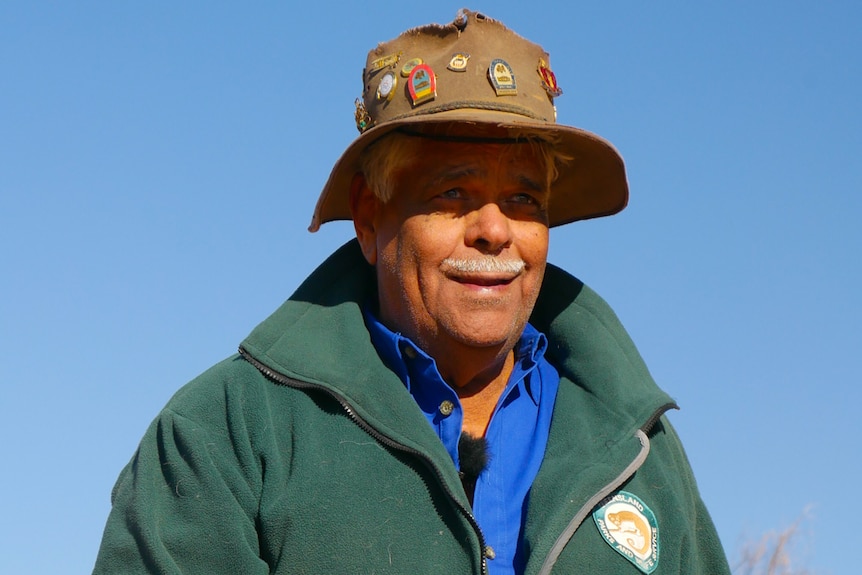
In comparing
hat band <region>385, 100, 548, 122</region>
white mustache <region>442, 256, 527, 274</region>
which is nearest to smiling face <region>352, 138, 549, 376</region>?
white mustache <region>442, 256, 527, 274</region>

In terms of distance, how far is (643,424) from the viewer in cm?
502

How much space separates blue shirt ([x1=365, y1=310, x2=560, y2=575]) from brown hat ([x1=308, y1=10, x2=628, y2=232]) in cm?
59

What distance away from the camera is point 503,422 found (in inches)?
201

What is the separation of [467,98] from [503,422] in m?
1.11

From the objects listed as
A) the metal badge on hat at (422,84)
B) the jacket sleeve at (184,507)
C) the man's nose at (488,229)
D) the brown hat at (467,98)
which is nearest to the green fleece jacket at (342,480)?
the jacket sleeve at (184,507)

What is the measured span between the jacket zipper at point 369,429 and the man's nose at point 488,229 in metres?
0.71

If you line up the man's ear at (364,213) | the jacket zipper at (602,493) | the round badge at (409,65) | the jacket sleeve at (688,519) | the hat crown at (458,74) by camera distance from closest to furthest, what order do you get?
the jacket zipper at (602,493)
the jacket sleeve at (688,519)
the hat crown at (458,74)
the round badge at (409,65)
the man's ear at (364,213)

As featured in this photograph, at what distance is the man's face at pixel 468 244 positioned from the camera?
4980 millimetres

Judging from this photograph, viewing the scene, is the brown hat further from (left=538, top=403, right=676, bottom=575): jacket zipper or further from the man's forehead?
(left=538, top=403, right=676, bottom=575): jacket zipper

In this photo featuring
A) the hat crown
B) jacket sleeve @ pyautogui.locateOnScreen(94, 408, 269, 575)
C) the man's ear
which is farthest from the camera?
the man's ear

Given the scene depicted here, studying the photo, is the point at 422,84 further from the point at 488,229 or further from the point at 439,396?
the point at 439,396

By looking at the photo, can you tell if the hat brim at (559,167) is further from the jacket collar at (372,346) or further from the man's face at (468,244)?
the jacket collar at (372,346)

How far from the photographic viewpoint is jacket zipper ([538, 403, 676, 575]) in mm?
4551

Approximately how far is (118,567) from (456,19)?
7.17 ft
